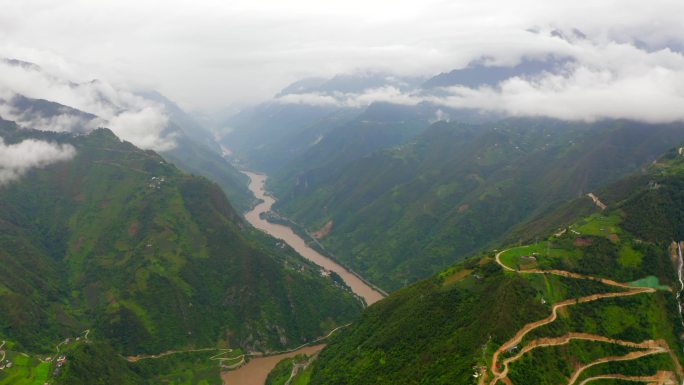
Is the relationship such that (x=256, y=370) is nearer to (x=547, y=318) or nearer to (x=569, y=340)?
(x=547, y=318)

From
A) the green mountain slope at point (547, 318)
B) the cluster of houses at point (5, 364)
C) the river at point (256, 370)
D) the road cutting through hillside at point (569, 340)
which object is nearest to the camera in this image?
the road cutting through hillside at point (569, 340)

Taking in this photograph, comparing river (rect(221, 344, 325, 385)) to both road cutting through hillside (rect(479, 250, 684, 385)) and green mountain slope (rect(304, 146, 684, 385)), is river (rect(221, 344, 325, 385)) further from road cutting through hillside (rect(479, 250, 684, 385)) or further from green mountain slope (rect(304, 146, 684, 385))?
road cutting through hillside (rect(479, 250, 684, 385))

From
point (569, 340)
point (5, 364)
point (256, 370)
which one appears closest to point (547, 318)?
point (569, 340)

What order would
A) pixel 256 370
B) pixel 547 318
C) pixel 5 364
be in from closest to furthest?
1. pixel 547 318
2. pixel 5 364
3. pixel 256 370

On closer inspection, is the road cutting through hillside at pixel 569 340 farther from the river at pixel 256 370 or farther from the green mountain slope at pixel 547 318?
the river at pixel 256 370

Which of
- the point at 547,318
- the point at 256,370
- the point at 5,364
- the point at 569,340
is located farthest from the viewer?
the point at 256,370

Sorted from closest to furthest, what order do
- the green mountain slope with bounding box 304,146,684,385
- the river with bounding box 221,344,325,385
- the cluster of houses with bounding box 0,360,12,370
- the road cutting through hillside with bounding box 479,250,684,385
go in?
the road cutting through hillside with bounding box 479,250,684,385 → the green mountain slope with bounding box 304,146,684,385 → the cluster of houses with bounding box 0,360,12,370 → the river with bounding box 221,344,325,385

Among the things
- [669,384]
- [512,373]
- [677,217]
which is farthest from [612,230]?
[512,373]

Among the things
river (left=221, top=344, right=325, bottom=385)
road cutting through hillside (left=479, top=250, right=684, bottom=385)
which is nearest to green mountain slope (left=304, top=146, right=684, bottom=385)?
road cutting through hillside (left=479, top=250, right=684, bottom=385)

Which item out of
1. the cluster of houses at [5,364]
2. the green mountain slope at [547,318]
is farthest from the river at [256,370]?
the cluster of houses at [5,364]
